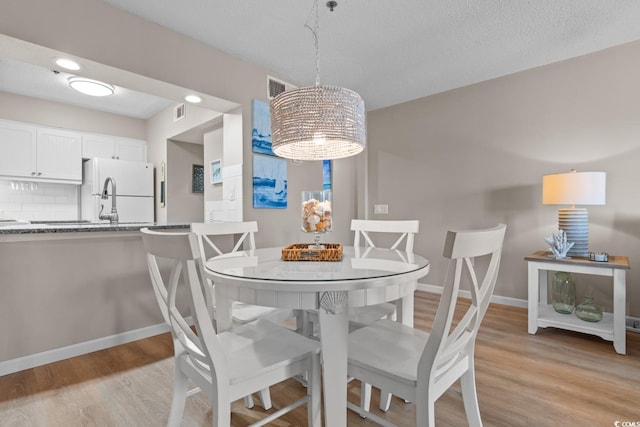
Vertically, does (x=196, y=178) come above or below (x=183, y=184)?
above

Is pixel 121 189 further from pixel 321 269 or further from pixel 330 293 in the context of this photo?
pixel 330 293

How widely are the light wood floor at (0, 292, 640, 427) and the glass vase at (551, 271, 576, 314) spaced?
280 millimetres

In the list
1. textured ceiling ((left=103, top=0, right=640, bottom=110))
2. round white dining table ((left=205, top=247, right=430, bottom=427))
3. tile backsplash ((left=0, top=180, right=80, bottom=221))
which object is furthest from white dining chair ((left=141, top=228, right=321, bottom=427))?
tile backsplash ((left=0, top=180, right=80, bottom=221))

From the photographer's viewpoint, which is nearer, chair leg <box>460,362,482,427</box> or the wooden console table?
chair leg <box>460,362,482,427</box>

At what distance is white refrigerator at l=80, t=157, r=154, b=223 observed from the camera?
158 inches

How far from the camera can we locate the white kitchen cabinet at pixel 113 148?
4.18 m

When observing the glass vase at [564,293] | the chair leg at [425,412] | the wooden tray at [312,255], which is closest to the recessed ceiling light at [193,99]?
the wooden tray at [312,255]

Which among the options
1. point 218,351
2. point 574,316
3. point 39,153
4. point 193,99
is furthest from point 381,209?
point 39,153

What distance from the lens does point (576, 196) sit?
2.36m

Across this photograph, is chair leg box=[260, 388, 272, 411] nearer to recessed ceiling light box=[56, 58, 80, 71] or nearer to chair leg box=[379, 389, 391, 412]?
chair leg box=[379, 389, 391, 412]

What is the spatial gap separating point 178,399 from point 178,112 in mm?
3637

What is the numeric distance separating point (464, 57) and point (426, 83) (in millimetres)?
594

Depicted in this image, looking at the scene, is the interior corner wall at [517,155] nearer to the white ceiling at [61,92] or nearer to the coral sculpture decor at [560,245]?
the coral sculpture decor at [560,245]

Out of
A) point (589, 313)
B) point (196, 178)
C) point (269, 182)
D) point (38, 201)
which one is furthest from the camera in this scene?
point (196, 178)
